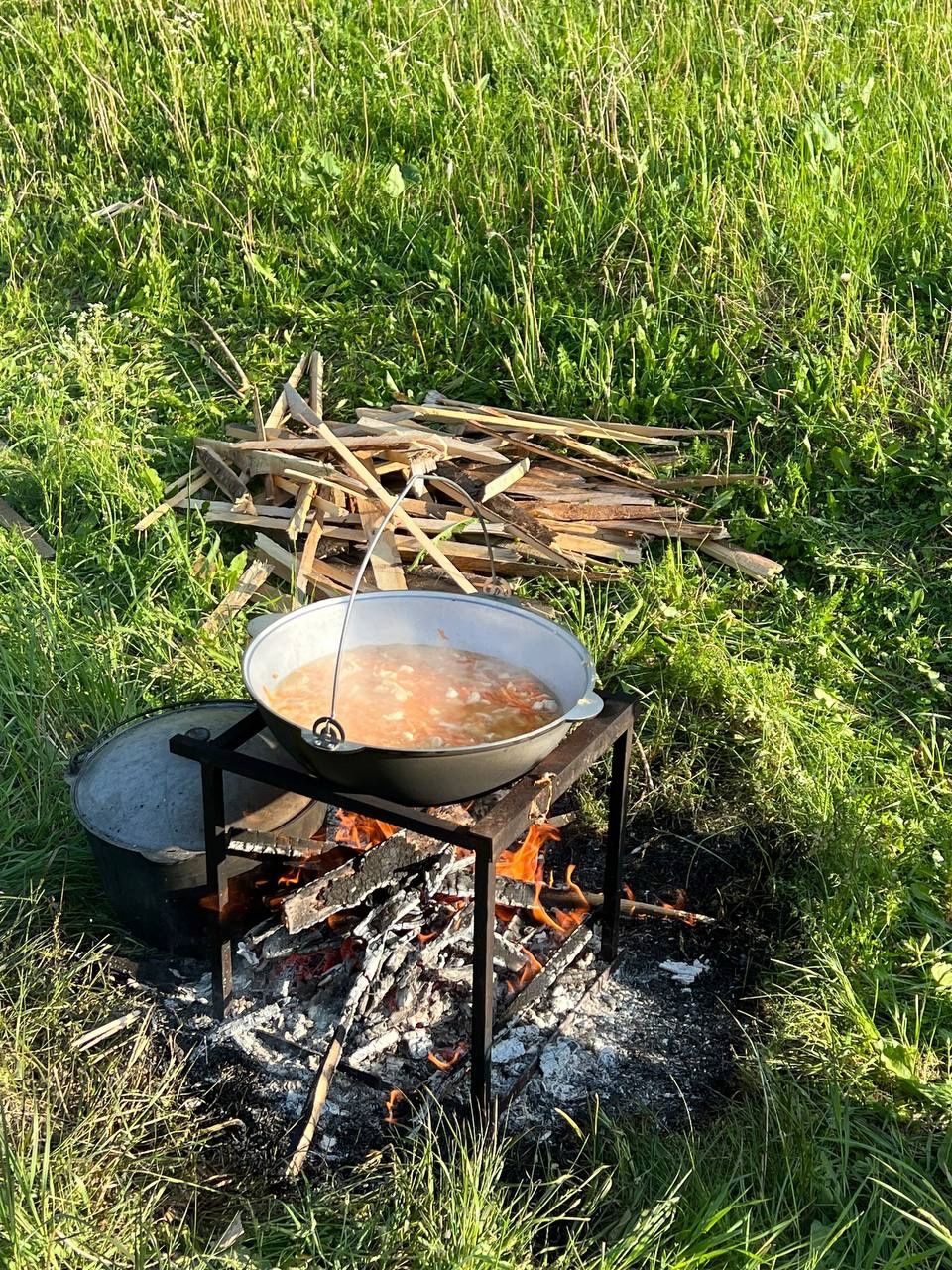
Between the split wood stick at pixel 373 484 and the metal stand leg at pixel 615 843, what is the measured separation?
3.33 feet

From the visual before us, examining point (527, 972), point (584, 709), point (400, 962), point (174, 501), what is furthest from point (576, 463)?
point (584, 709)

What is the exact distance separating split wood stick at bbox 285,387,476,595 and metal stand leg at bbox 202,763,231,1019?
1308 millimetres

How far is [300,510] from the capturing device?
5.41m

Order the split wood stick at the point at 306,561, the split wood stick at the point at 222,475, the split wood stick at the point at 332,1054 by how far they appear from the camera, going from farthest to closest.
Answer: the split wood stick at the point at 222,475 → the split wood stick at the point at 306,561 → the split wood stick at the point at 332,1054

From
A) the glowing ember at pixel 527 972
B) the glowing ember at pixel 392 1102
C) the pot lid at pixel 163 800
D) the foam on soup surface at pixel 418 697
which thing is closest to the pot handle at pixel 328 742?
the foam on soup surface at pixel 418 697

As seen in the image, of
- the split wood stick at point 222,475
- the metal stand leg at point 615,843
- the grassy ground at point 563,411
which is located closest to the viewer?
the grassy ground at point 563,411

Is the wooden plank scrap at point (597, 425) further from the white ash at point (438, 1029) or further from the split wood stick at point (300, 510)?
the white ash at point (438, 1029)

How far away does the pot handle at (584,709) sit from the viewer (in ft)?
9.59

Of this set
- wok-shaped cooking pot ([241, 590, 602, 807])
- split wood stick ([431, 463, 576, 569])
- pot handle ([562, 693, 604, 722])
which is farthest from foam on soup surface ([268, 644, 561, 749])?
split wood stick ([431, 463, 576, 569])

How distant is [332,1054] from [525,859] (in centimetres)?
90

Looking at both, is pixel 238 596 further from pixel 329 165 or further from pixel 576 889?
pixel 329 165

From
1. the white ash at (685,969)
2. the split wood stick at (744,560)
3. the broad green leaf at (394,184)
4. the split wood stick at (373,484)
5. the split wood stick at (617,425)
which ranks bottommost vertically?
the white ash at (685,969)

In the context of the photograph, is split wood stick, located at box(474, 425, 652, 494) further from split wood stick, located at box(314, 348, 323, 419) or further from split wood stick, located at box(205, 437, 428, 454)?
split wood stick, located at box(314, 348, 323, 419)

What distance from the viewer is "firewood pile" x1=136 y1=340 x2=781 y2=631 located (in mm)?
5355
